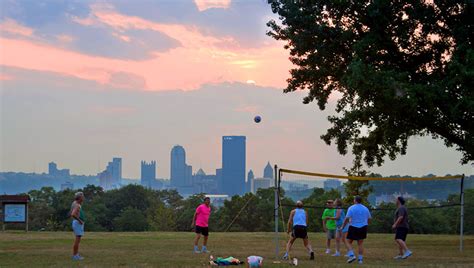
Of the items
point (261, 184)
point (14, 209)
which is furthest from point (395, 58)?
point (261, 184)

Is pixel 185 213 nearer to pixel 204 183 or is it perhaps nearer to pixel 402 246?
pixel 402 246

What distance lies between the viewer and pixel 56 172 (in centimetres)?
18425

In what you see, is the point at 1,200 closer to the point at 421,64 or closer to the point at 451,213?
the point at 421,64

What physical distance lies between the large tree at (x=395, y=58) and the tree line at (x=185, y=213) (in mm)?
33949

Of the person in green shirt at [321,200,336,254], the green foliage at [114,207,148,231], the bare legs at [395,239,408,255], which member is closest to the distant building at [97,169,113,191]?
the green foliage at [114,207,148,231]

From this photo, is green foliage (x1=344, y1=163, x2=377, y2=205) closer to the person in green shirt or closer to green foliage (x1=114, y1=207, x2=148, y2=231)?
the person in green shirt

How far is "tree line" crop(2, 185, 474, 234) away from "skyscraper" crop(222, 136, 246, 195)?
27.5 ft

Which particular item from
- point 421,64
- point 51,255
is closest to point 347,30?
point 421,64

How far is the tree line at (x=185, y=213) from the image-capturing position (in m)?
63.5

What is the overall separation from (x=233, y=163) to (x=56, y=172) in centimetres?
9586

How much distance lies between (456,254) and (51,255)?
13.0 meters

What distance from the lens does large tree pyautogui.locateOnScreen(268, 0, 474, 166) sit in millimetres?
25203

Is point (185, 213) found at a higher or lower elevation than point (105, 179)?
lower

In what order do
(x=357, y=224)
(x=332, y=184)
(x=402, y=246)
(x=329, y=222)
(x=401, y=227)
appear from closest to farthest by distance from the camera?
(x=357, y=224)
(x=401, y=227)
(x=402, y=246)
(x=329, y=222)
(x=332, y=184)
